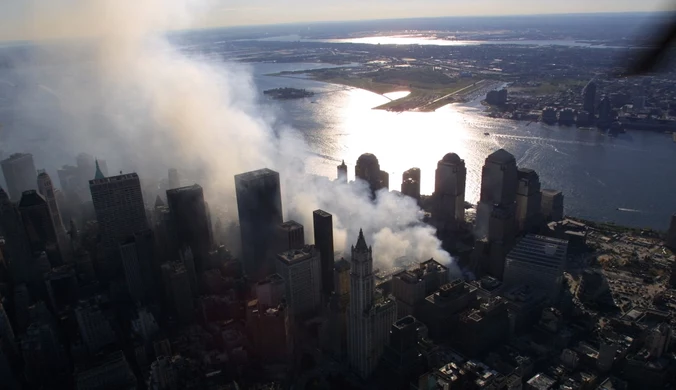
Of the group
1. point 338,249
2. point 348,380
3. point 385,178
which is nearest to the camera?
point 348,380

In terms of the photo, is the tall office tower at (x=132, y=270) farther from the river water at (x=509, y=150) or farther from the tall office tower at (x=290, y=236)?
the river water at (x=509, y=150)

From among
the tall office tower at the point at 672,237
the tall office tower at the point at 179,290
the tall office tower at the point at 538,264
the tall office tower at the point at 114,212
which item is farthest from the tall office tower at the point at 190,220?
the tall office tower at the point at 672,237

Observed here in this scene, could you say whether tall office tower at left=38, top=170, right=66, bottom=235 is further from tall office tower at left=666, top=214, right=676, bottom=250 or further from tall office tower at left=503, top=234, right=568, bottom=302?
tall office tower at left=666, top=214, right=676, bottom=250

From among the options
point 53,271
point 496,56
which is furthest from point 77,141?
point 496,56

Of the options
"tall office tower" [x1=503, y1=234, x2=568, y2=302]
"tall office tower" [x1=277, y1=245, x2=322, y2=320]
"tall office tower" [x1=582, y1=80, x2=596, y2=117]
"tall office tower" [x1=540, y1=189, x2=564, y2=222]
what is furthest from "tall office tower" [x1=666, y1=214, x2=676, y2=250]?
"tall office tower" [x1=582, y1=80, x2=596, y2=117]

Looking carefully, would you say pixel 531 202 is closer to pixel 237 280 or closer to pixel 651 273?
pixel 651 273

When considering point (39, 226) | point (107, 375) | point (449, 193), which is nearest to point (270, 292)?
point (107, 375)
